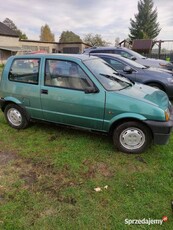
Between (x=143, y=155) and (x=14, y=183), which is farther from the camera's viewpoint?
(x=143, y=155)

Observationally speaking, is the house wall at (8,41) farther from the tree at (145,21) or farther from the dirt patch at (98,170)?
the dirt patch at (98,170)

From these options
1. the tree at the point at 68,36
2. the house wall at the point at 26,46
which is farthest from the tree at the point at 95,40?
the house wall at the point at 26,46

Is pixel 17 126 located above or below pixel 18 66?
below

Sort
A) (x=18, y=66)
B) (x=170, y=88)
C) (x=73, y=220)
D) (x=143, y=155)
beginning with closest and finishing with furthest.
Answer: (x=73, y=220) → (x=143, y=155) → (x=18, y=66) → (x=170, y=88)

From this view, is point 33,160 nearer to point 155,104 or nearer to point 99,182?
point 99,182

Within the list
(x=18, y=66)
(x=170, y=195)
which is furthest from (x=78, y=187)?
(x=18, y=66)

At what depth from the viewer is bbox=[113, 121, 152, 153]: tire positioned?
3535 millimetres

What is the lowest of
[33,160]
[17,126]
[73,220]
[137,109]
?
[73,220]

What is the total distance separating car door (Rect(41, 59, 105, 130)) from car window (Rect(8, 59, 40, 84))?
0.28 m

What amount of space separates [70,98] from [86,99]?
13.3 inches

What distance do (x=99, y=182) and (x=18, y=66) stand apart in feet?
10.1

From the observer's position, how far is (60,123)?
4.20 metres

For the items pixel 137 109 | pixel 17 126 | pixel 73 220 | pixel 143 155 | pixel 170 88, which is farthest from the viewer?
pixel 170 88
